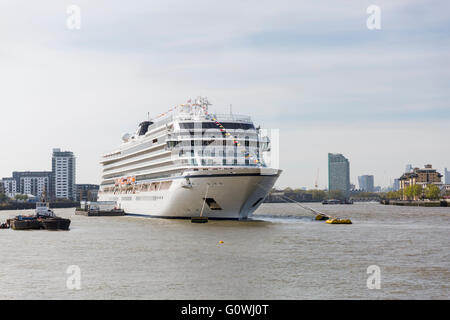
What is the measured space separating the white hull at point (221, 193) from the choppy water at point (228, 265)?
9203 mm

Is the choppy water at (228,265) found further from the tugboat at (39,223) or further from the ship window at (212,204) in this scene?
the ship window at (212,204)

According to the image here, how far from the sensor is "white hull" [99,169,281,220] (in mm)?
61312

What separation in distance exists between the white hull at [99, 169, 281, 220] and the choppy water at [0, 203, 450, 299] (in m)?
9.20

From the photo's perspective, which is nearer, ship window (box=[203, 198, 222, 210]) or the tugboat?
the tugboat

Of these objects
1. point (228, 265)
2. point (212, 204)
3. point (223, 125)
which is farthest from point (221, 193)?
point (228, 265)

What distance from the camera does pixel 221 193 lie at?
2473 inches

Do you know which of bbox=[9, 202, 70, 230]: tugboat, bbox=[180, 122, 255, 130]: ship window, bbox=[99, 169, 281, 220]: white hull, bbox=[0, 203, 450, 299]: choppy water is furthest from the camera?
bbox=[180, 122, 255, 130]: ship window

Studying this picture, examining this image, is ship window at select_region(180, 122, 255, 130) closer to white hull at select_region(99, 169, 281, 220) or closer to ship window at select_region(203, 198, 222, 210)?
white hull at select_region(99, 169, 281, 220)

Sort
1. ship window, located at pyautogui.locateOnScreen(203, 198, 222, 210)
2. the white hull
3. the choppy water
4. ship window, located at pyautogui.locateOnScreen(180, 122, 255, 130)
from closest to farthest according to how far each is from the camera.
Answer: the choppy water → the white hull → ship window, located at pyautogui.locateOnScreen(203, 198, 222, 210) → ship window, located at pyautogui.locateOnScreen(180, 122, 255, 130)

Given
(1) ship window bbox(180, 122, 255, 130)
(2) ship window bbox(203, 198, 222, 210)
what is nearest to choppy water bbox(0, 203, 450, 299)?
(2) ship window bbox(203, 198, 222, 210)

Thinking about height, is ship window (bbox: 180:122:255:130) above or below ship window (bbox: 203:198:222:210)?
above

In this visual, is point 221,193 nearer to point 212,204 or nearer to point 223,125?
point 212,204

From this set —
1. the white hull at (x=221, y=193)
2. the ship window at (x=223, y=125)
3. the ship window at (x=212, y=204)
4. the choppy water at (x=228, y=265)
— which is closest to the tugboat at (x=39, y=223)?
the choppy water at (x=228, y=265)
